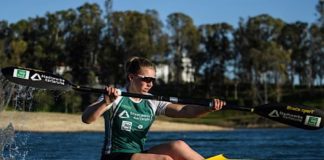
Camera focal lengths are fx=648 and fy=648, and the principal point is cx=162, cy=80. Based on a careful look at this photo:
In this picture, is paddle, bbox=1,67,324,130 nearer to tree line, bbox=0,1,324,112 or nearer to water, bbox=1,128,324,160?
water, bbox=1,128,324,160

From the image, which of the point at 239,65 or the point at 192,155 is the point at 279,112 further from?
the point at 239,65

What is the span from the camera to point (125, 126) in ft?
21.9

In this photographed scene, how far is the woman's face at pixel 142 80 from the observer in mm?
6816

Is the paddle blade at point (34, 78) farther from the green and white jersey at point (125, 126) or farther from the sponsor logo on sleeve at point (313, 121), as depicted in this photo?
the sponsor logo on sleeve at point (313, 121)

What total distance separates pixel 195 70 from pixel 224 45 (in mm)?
4841

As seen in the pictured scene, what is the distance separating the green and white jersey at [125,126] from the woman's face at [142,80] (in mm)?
222

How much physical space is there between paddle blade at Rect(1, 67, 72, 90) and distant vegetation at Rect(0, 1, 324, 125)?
214 feet

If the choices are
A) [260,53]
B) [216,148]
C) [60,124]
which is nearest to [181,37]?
[260,53]

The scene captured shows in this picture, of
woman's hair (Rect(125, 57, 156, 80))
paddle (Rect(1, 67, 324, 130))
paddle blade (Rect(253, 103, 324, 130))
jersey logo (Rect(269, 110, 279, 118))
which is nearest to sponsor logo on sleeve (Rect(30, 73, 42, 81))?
paddle (Rect(1, 67, 324, 130))

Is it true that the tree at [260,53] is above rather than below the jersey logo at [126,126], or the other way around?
above

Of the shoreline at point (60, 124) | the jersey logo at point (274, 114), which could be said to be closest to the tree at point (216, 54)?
the shoreline at point (60, 124)

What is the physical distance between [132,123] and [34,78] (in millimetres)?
1492

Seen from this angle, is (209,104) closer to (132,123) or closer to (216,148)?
(132,123)

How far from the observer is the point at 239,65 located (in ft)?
267
